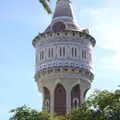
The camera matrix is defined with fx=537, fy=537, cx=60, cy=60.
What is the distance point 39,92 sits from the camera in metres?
60.5

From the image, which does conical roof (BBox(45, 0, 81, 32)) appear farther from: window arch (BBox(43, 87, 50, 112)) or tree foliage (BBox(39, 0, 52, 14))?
tree foliage (BBox(39, 0, 52, 14))

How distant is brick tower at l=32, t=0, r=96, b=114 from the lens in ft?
192

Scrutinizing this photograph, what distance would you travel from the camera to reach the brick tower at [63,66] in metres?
58.4

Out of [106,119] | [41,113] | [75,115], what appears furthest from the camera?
[41,113]

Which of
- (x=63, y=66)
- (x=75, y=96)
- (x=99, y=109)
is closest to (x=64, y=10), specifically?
(x=63, y=66)

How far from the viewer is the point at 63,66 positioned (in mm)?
58500

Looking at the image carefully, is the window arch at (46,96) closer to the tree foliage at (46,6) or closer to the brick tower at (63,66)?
the brick tower at (63,66)

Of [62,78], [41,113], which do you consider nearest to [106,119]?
[41,113]

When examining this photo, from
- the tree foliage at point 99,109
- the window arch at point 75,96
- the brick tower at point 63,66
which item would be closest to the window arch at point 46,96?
the brick tower at point 63,66

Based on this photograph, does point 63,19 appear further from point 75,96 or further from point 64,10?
point 75,96

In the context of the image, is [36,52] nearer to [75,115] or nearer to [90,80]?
[90,80]

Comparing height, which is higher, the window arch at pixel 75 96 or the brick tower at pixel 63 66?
the brick tower at pixel 63 66

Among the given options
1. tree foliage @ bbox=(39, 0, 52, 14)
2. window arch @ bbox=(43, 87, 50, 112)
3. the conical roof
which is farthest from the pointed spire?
tree foliage @ bbox=(39, 0, 52, 14)

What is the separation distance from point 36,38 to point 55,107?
8051 mm
